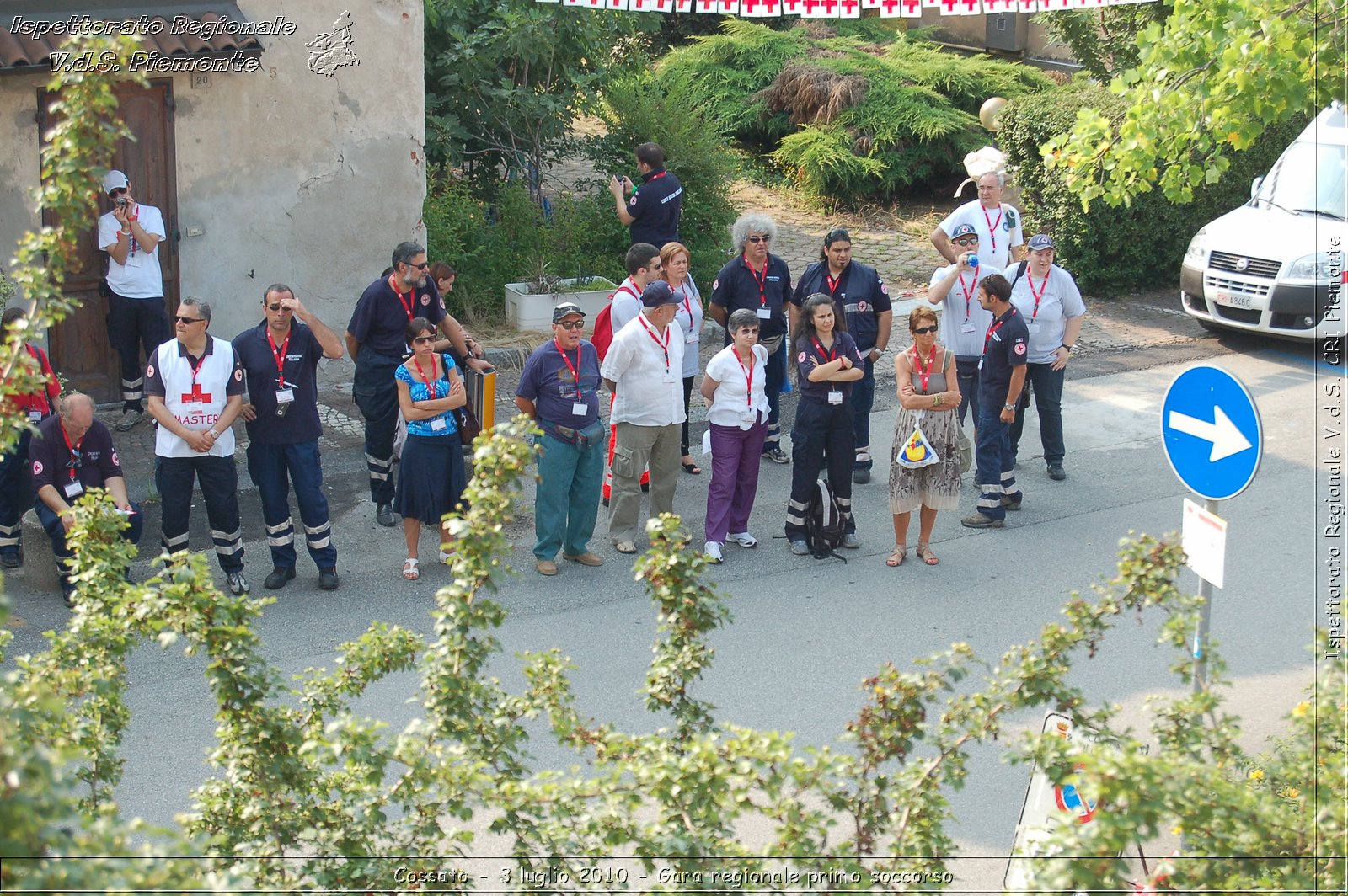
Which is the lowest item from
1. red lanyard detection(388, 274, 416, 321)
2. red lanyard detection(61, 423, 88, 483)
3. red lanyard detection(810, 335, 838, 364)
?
red lanyard detection(61, 423, 88, 483)

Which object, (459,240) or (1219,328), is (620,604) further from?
(1219,328)

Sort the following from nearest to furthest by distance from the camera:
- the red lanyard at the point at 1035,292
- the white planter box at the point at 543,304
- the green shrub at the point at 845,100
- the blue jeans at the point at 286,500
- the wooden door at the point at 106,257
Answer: the blue jeans at the point at 286,500, the red lanyard at the point at 1035,292, the wooden door at the point at 106,257, the white planter box at the point at 543,304, the green shrub at the point at 845,100

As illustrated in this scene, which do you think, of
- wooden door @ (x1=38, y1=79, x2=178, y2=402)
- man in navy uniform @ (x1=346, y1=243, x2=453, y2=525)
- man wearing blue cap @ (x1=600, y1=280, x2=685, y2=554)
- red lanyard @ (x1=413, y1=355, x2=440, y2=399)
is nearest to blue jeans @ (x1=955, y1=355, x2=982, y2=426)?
man wearing blue cap @ (x1=600, y1=280, x2=685, y2=554)

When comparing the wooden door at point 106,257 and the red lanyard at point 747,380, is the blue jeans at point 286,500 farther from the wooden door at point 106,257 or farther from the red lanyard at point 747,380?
the wooden door at point 106,257

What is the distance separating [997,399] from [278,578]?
5050 millimetres

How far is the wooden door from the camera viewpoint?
1100 centimetres

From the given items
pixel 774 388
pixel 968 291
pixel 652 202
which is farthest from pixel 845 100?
pixel 968 291

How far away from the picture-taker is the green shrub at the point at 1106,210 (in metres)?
15.5

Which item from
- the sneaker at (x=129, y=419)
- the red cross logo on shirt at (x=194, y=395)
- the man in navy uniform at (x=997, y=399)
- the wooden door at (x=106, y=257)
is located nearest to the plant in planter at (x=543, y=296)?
the wooden door at (x=106, y=257)

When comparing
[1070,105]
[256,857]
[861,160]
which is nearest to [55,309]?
[256,857]

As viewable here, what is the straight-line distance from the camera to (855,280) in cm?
1034

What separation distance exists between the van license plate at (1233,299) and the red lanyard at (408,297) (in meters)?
8.46

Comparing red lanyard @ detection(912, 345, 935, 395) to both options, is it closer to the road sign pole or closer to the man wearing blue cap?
the man wearing blue cap

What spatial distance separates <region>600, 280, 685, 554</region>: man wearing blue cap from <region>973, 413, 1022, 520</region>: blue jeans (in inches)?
88.3
